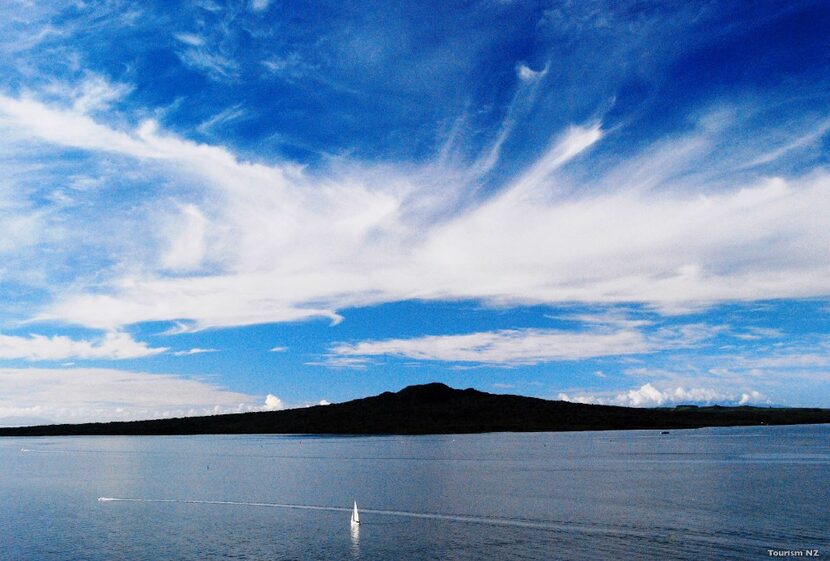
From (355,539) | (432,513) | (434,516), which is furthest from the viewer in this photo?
(432,513)

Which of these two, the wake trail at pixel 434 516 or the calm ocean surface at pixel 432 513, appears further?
the wake trail at pixel 434 516

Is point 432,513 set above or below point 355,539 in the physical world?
above

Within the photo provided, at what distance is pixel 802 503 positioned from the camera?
188 ft

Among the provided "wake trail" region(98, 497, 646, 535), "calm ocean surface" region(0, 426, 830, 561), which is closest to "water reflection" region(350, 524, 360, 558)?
"calm ocean surface" region(0, 426, 830, 561)

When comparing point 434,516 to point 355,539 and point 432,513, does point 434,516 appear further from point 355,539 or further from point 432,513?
point 355,539

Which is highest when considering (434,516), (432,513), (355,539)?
(432,513)

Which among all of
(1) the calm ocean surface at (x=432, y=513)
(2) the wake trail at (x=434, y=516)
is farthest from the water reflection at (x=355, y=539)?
(2) the wake trail at (x=434, y=516)

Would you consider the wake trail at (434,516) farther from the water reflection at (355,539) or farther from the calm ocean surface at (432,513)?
the water reflection at (355,539)

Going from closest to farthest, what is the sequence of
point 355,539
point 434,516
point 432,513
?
point 355,539 < point 434,516 < point 432,513

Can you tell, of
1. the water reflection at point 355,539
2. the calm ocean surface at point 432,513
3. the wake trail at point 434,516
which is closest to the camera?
the water reflection at point 355,539

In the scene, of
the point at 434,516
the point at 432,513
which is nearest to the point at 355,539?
the point at 434,516

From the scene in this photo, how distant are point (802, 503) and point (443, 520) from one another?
29.1 metres

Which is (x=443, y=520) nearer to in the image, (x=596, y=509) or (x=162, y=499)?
(x=596, y=509)

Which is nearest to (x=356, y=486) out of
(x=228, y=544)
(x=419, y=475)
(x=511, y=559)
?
(x=419, y=475)
